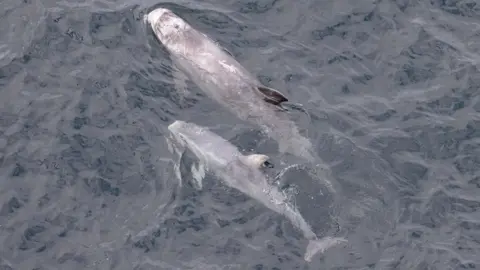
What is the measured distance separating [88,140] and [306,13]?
8.45 meters

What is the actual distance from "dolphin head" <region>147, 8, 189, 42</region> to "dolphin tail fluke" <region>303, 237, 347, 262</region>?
9.03m

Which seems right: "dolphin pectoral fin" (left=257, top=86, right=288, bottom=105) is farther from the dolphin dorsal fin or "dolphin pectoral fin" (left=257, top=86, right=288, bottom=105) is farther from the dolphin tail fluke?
the dolphin tail fluke

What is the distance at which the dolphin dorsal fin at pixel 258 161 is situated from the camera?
62.7ft

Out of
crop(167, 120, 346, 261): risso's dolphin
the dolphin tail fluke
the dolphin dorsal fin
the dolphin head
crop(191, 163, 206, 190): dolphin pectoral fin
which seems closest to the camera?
the dolphin tail fluke

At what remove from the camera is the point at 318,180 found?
19.2 metres

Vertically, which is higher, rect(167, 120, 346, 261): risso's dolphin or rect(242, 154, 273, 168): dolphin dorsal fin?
rect(242, 154, 273, 168): dolphin dorsal fin

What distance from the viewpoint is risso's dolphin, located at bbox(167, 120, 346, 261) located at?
18.3 meters

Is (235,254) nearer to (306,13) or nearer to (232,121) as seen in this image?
(232,121)

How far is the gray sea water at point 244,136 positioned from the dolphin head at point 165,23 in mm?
362

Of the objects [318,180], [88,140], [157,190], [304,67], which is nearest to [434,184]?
[318,180]

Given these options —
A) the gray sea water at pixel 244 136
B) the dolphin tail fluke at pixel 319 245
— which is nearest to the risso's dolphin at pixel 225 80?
the gray sea water at pixel 244 136

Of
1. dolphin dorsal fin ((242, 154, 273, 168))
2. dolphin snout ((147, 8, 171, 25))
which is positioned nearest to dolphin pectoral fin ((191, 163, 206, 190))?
dolphin dorsal fin ((242, 154, 273, 168))

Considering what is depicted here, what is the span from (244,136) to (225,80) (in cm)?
216

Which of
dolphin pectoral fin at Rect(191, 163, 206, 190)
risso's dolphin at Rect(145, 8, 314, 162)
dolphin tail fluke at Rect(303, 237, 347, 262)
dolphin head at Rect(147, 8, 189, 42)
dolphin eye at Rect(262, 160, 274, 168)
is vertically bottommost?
dolphin tail fluke at Rect(303, 237, 347, 262)
